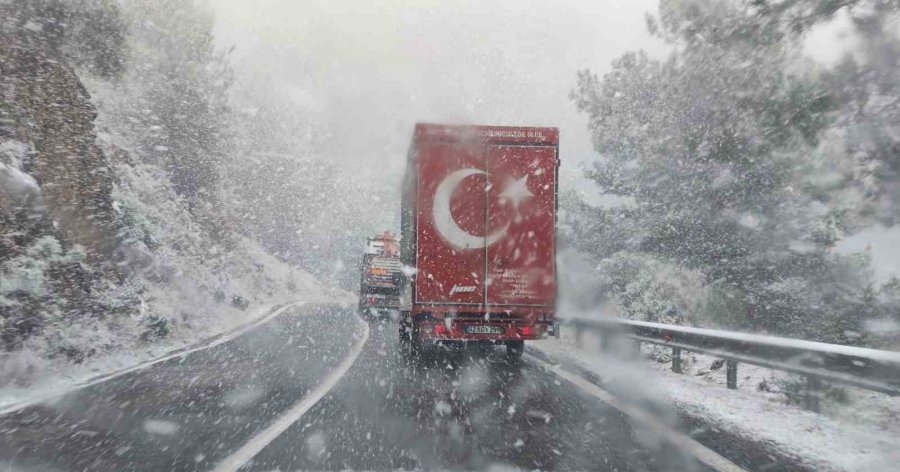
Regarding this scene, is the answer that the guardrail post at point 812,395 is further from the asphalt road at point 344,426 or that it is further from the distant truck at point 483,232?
the distant truck at point 483,232

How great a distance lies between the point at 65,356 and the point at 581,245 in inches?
677

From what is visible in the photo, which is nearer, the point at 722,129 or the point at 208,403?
the point at 208,403

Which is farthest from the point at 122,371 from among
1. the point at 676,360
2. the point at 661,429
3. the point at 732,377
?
the point at 732,377

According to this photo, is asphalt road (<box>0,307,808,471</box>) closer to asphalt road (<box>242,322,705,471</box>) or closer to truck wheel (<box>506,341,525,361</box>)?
asphalt road (<box>242,322,705,471</box>)

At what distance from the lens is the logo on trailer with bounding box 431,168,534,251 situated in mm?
9227

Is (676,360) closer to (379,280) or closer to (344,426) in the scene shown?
(344,426)

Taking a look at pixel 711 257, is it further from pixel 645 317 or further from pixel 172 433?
pixel 172 433

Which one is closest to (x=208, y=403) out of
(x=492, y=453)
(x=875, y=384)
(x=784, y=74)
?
(x=492, y=453)

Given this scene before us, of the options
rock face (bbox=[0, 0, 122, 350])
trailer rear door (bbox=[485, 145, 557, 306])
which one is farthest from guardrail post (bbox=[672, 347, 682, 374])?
rock face (bbox=[0, 0, 122, 350])

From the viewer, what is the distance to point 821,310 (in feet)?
54.5

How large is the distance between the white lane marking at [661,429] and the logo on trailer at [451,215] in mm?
2216

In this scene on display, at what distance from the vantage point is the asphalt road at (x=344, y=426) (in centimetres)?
450

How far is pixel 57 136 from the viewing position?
40.9 feet

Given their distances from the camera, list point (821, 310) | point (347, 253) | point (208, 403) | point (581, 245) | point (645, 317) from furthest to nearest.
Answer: point (347, 253), point (581, 245), point (645, 317), point (821, 310), point (208, 403)
